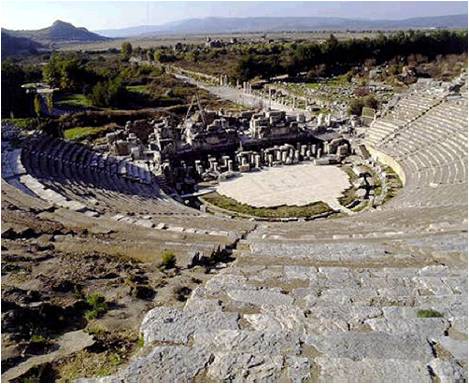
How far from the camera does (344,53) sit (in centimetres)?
8456

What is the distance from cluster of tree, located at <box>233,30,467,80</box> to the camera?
79.2 metres

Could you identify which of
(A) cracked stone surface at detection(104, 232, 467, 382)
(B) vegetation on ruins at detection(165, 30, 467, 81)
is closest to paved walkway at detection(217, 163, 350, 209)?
(A) cracked stone surface at detection(104, 232, 467, 382)

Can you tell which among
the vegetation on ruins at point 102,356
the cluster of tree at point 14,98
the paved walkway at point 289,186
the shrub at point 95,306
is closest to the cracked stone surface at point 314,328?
the vegetation on ruins at point 102,356

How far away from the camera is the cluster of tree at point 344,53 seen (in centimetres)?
7919

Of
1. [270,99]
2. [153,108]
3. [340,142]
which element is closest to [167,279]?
[340,142]

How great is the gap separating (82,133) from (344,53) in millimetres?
55234

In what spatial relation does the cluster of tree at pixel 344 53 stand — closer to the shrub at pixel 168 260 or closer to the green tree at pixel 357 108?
the green tree at pixel 357 108

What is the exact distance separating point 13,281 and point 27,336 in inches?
115

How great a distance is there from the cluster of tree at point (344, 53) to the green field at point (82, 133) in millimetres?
35918

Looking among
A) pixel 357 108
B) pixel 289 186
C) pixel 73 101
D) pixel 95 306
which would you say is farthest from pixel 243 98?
pixel 95 306

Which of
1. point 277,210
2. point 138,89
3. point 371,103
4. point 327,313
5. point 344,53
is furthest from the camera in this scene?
point 344,53

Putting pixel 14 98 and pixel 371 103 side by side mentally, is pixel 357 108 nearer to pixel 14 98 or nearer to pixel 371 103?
pixel 371 103

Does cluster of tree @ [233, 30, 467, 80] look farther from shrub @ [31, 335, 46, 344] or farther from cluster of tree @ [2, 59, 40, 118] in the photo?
shrub @ [31, 335, 46, 344]

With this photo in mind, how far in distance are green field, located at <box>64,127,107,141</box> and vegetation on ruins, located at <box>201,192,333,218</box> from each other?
19881 mm
